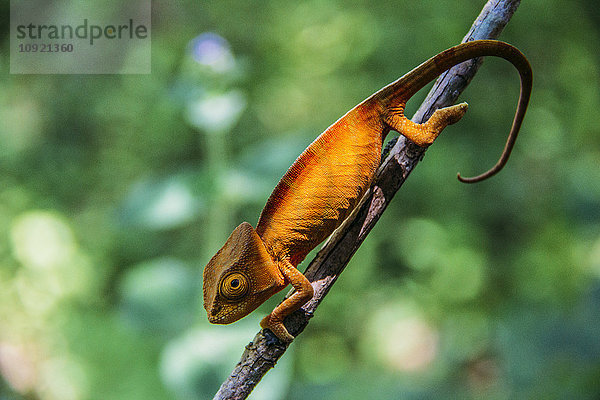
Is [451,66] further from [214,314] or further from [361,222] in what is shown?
[214,314]

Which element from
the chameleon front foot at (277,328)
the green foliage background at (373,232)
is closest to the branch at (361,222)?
the chameleon front foot at (277,328)

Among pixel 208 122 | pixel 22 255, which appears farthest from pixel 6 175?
pixel 208 122

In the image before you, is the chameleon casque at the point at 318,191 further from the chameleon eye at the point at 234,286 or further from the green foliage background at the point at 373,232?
the green foliage background at the point at 373,232

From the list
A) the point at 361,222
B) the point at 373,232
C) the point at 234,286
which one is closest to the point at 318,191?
the point at 361,222

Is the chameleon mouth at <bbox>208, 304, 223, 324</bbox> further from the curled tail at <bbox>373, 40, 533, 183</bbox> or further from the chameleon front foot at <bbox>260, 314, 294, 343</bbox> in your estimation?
the curled tail at <bbox>373, 40, 533, 183</bbox>

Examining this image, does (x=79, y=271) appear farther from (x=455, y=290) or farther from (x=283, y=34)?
(x=455, y=290)
